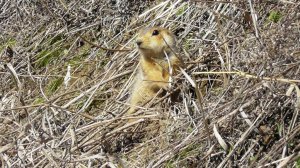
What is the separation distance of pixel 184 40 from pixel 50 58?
1697 mm

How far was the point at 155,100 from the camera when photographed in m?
6.15

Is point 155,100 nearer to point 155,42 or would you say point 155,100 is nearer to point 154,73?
point 154,73

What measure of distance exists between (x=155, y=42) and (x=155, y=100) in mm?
536

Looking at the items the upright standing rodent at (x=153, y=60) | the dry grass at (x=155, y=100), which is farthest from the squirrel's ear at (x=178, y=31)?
the upright standing rodent at (x=153, y=60)

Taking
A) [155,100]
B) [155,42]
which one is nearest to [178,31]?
[155,42]

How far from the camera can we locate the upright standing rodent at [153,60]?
6.25 metres

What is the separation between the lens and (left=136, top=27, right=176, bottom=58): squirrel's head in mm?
6266

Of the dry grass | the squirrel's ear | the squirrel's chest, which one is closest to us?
the dry grass

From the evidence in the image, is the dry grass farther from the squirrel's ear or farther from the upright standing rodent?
the upright standing rodent

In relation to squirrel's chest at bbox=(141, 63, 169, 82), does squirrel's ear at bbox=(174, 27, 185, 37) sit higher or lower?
higher

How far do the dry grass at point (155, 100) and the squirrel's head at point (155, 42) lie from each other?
183 millimetres

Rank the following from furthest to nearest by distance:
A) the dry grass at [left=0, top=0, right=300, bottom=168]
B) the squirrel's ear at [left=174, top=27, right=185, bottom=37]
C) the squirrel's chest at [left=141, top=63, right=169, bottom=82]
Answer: the squirrel's ear at [left=174, top=27, right=185, bottom=37], the squirrel's chest at [left=141, top=63, right=169, bottom=82], the dry grass at [left=0, top=0, right=300, bottom=168]

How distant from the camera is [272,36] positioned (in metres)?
5.28

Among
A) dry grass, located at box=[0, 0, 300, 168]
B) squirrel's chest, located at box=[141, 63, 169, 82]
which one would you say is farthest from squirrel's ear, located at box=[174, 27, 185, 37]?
squirrel's chest, located at box=[141, 63, 169, 82]
